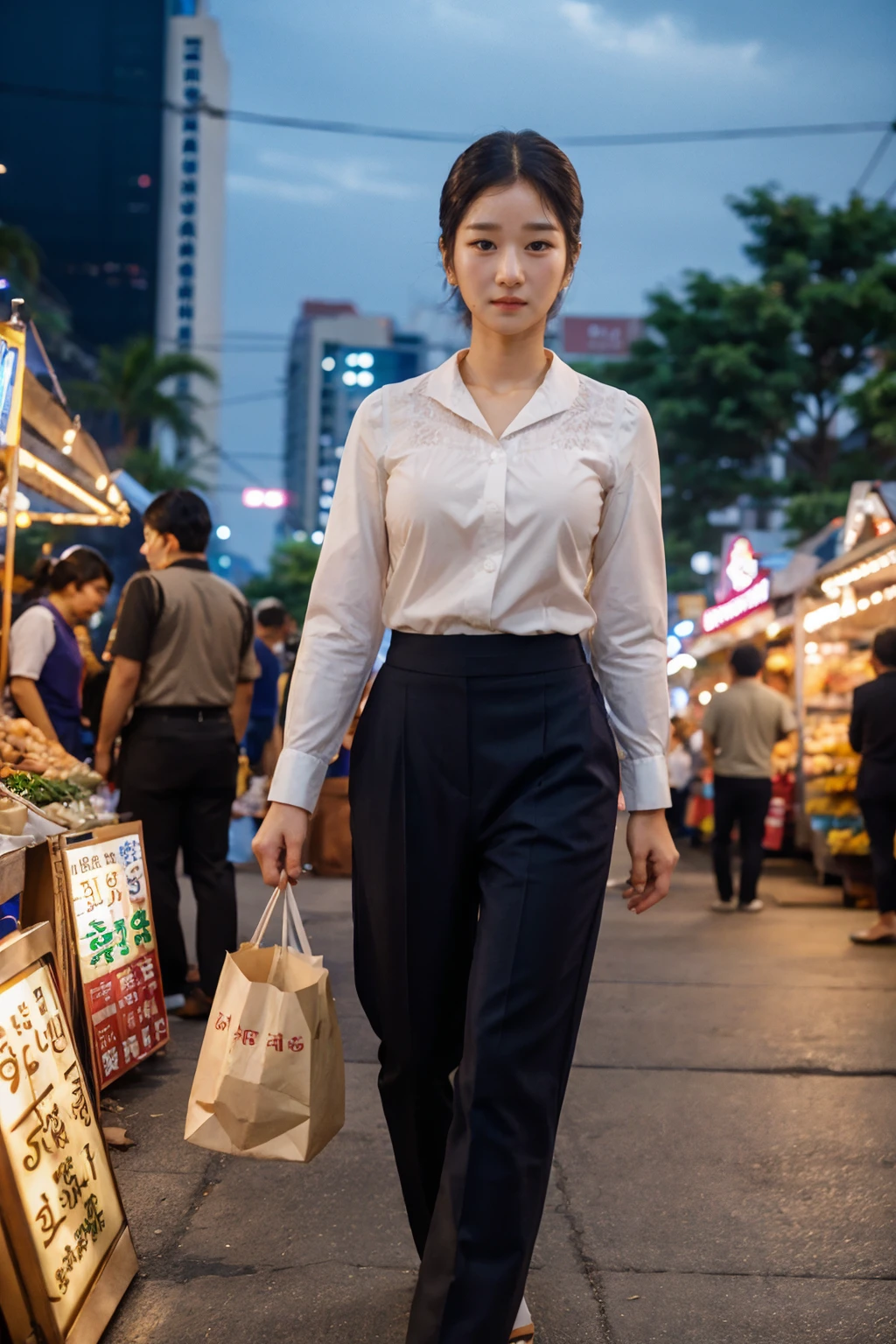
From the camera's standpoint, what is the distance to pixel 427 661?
88.7 inches

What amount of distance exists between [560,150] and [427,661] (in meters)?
0.99

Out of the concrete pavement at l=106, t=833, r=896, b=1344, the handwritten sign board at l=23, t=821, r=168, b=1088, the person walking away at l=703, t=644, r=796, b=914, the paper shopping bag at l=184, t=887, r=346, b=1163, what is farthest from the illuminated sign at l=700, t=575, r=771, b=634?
the paper shopping bag at l=184, t=887, r=346, b=1163

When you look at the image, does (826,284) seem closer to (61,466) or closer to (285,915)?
(61,466)

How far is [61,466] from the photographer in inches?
266

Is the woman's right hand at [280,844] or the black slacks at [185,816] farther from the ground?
the woman's right hand at [280,844]

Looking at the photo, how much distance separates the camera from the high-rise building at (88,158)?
71938 mm

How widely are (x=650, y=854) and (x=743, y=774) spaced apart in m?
7.41

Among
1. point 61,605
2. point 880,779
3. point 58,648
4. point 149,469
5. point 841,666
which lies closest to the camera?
point 58,648

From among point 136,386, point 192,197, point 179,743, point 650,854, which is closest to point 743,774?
point 179,743

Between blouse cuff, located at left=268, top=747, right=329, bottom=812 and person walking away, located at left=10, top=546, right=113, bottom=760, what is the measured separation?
3454 millimetres

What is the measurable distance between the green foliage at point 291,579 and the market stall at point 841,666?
4863 cm

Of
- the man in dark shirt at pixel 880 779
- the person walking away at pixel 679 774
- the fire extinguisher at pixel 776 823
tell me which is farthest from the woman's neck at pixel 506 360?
the person walking away at pixel 679 774

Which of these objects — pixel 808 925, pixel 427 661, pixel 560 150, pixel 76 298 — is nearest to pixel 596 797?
pixel 427 661

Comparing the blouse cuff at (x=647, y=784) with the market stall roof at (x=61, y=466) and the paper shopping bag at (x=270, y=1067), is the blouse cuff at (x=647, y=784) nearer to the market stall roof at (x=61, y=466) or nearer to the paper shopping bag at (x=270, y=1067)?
the paper shopping bag at (x=270, y=1067)
